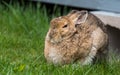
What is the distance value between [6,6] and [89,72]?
3249 millimetres

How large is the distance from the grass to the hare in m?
0.13

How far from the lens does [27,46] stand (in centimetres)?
587

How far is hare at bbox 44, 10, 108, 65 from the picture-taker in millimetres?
4930

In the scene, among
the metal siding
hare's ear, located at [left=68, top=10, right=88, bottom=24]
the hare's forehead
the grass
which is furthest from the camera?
the metal siding

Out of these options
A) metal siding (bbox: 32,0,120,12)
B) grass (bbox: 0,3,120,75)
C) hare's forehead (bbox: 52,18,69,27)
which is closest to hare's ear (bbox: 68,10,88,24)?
hare's forehead (bbox: 52,18,69,27)

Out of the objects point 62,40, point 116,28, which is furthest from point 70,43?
point 116,28

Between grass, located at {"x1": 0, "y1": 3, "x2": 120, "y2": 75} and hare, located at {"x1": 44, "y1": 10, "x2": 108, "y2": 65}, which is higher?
hare, located at {"x1": 44, "y1": 10, "x2": 108, "y2": 65}

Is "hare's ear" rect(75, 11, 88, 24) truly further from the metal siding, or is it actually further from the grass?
the metal siding

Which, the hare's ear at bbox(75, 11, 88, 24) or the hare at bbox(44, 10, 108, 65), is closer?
the hare at bbox(44, 10, 108, 65)

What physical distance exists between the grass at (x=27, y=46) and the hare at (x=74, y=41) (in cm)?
13

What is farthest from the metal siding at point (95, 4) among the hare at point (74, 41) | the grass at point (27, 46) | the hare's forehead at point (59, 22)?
the hare's forehead at point (59, 22)

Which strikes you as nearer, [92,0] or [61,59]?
[61,59]

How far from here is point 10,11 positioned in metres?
7.30

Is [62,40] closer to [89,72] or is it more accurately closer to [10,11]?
[89,72]
